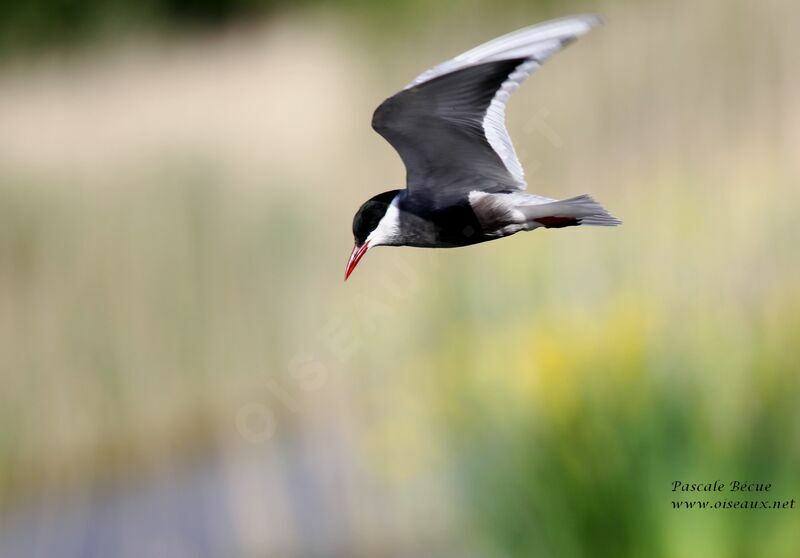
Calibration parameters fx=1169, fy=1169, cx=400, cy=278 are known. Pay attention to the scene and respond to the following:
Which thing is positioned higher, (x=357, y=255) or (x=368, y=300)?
(x=357, y=255)

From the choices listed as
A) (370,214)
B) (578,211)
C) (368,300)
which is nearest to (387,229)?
(370,214)

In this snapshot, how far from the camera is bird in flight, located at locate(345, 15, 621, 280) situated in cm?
128

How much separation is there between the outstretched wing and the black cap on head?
0.03 meters

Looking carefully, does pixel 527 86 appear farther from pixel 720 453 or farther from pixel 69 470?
pixel 69 470

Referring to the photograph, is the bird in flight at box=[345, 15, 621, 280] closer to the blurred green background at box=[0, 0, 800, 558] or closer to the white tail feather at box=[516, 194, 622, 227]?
the white tail feather at box=[516, 194, 622, 227]

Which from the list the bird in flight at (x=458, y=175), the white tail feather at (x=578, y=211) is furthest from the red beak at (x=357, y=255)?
the white tail feather at (x=578, y=211)

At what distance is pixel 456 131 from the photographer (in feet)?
4.51

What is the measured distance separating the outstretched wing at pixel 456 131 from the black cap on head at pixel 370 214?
35 mm

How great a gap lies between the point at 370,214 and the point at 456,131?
14cm

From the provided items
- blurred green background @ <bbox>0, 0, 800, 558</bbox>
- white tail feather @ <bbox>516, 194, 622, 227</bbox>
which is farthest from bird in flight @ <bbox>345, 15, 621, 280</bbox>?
blurred green background @ <bbox>0, 0, 800, 558</bbox>

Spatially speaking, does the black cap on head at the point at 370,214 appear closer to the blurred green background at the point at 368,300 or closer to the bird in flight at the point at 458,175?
the bird in flight at the point at 458,175

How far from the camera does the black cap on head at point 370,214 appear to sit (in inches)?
53.4

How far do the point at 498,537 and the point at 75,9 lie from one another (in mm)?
1821

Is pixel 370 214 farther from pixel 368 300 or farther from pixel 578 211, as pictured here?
pixel 368 300
